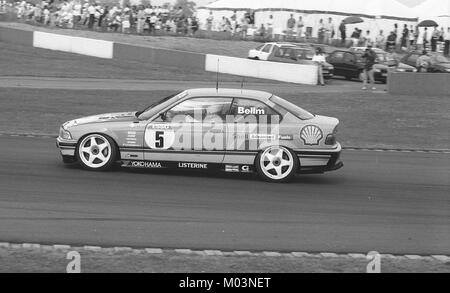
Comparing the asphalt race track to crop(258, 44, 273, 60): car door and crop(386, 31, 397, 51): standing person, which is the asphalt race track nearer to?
crop(258, 44, 273, 60): car door

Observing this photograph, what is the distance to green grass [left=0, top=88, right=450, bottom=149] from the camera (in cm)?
1716

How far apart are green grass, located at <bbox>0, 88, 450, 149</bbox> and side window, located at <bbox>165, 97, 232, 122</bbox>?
547cm

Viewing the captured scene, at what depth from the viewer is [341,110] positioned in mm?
21609

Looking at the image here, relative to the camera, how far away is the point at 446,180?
1223 centimetres

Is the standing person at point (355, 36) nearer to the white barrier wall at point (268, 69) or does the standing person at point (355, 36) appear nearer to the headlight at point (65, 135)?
the white barrier wall at point (268, 69)

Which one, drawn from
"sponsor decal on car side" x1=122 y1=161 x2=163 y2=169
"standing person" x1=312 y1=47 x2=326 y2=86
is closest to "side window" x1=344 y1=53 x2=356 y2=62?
"standing person" x1=312 y1=47 x2=326 y2=86

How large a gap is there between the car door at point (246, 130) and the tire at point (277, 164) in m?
0.14

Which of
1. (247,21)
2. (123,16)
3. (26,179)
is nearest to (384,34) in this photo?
(247,21)

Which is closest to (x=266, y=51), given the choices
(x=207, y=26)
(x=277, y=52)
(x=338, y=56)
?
(x=277, y=52)

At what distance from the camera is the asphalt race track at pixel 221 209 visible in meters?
7.79

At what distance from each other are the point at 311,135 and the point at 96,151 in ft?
9.80

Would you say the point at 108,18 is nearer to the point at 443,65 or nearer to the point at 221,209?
the point at 443,65
